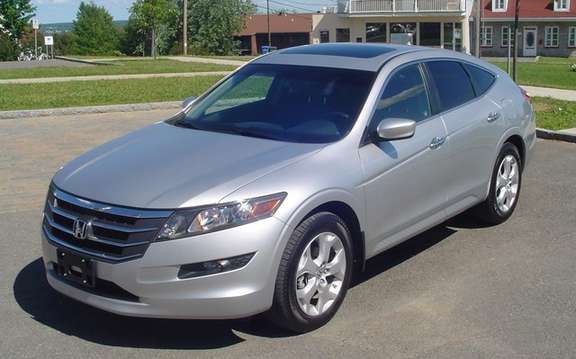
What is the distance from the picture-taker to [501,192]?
22.3 feet

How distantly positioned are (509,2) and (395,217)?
72881 mm

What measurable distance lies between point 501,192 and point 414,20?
2185 inches

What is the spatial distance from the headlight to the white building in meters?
54.8

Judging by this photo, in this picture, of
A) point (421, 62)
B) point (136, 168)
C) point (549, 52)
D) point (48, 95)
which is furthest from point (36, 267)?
point (549, 52)

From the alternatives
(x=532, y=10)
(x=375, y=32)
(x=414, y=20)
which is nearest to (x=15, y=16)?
(x=375, y=32)

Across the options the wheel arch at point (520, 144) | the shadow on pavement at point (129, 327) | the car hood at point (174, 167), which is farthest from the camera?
the wheel arch at point (520, 144)

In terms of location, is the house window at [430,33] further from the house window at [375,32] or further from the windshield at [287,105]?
the windshield at [287,105]

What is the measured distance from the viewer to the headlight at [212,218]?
13.5ft

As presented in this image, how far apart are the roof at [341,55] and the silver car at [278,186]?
19 millimetres

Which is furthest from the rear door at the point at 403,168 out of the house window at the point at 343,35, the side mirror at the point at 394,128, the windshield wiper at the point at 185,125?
the house window at the point at 343,35

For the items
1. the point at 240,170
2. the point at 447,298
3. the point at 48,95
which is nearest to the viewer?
the point at 240,170

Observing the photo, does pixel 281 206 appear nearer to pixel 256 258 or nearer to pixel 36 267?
pixel 256 258

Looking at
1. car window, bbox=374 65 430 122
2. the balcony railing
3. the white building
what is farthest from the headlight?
the balcony railing

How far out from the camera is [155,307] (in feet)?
13.6
